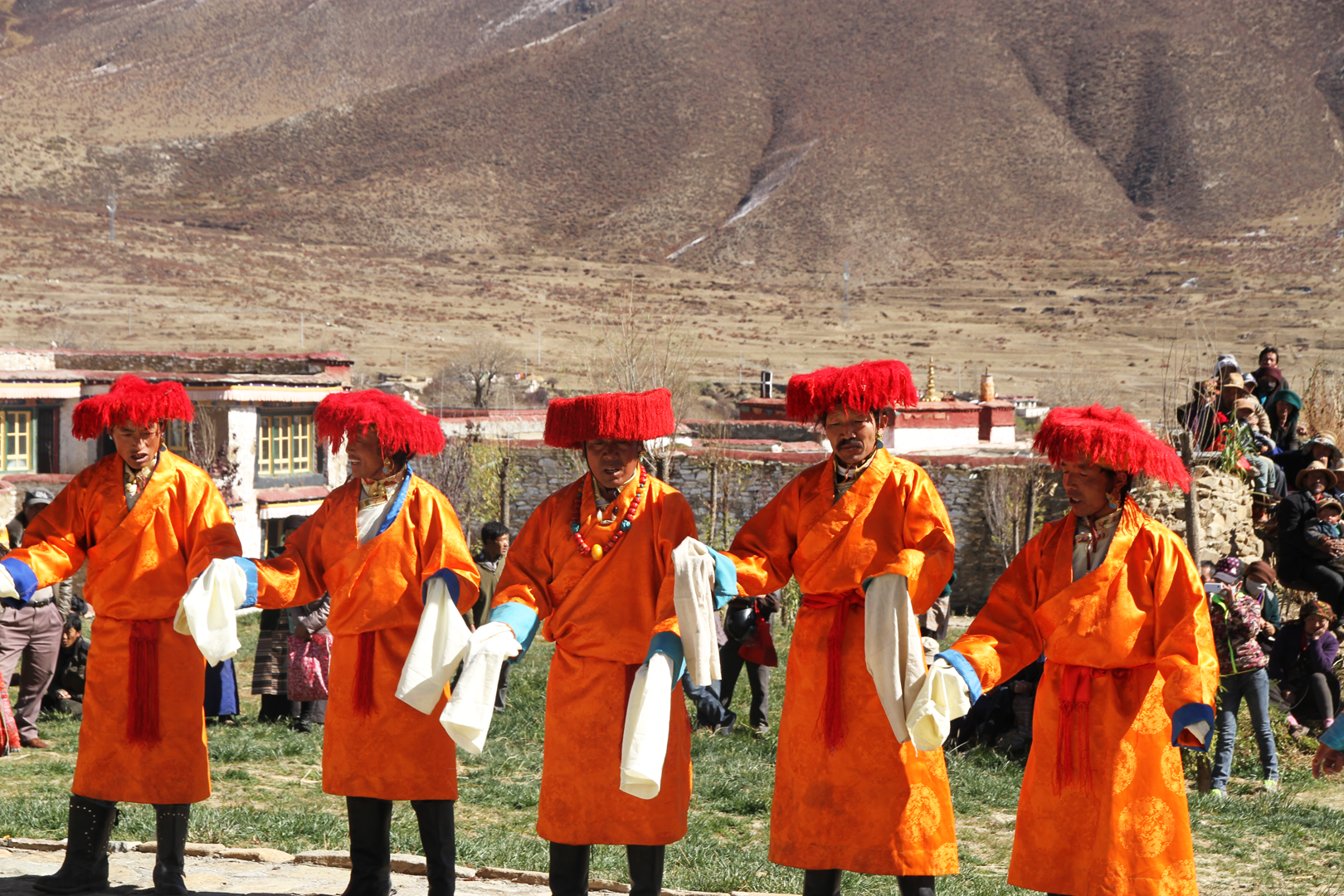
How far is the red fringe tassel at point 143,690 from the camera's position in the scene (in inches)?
231

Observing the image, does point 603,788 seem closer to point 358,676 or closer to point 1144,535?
point 358,676

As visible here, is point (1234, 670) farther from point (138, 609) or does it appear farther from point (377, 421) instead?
point (138, 609)

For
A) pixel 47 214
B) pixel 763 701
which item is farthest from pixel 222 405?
pixel 47 214

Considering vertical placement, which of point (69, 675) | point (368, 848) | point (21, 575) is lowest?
point (69, 675)

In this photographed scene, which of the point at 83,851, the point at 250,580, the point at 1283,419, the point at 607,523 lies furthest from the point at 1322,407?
the point at 83,851

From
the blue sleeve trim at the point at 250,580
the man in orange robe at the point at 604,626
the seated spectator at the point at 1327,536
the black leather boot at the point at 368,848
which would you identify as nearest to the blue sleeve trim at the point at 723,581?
the man in orange robe at the point at 604,626

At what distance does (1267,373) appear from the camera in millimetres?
13320

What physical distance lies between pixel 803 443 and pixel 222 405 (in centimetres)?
1004

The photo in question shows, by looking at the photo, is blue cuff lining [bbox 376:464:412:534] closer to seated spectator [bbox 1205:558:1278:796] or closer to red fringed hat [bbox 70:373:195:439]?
red fringed hat [bbox 70:373:195:439]

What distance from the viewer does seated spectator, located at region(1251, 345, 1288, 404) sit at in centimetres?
1303

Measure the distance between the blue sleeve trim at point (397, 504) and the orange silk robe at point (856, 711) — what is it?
55.9 inches

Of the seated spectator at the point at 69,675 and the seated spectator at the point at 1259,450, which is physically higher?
the seated spectator at the point at 1259,450

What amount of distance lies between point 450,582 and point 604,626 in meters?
0.71

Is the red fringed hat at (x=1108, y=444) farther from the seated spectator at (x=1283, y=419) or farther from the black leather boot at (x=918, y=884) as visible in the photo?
the seated spectator at (x=1283, y=419)
